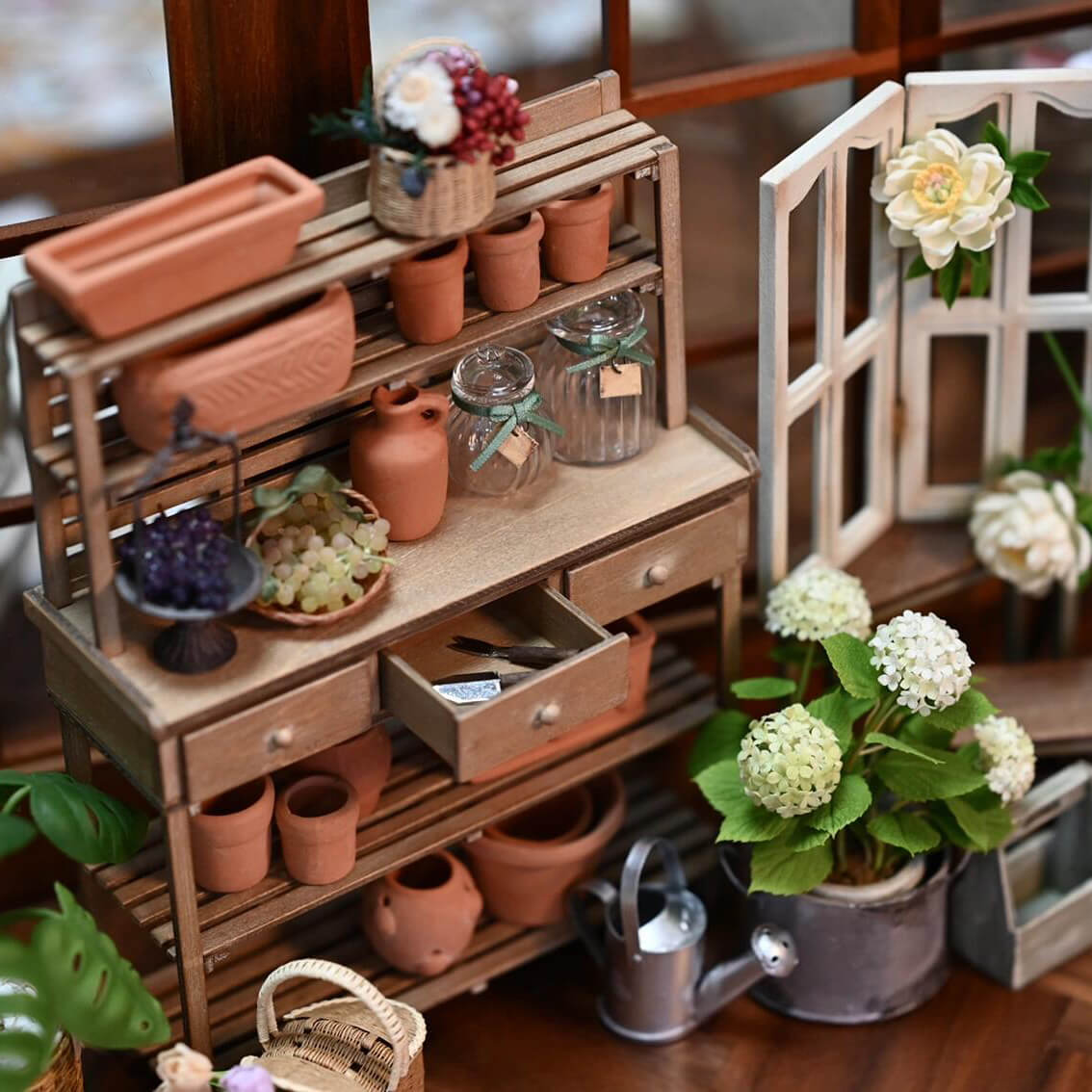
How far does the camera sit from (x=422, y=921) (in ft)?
8.32

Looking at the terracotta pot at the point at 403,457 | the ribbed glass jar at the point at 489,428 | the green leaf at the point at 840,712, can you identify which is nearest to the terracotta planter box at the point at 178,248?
the terracotta pot at the point at 403,457

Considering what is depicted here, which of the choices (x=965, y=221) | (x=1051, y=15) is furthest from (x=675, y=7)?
(x=965, y=221)

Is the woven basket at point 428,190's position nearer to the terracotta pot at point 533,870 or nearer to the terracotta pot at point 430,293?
the terracotta pot at point 430,293

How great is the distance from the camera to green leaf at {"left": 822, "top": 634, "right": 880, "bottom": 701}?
2.41 metres

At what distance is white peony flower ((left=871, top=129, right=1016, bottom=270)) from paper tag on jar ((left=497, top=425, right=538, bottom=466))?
0.60 meters

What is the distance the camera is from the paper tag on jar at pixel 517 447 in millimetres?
2354

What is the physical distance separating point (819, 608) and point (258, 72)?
1.02m

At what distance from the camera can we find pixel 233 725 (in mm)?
2113

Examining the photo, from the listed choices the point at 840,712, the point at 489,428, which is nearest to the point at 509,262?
the point at 489,428

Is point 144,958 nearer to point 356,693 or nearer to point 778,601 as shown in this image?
point 356,693

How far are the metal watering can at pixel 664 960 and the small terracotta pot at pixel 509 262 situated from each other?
752 millimetres

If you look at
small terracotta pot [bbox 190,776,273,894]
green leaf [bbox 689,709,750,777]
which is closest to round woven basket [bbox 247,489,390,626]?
small terracotta pot [bbox 190,776,273,894]

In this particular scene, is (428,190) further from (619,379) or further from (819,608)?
(819,608)

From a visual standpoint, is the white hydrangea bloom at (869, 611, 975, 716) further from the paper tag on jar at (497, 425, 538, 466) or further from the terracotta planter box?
the terracotta planter box
